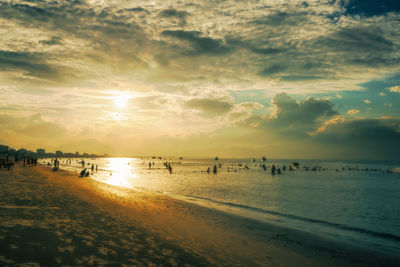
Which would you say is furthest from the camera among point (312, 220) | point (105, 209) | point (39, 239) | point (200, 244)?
point (312, 220)

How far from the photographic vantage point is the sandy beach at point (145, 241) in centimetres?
770

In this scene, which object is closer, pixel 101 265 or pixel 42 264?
pixel 42 264

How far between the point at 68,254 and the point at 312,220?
18957 millimetres

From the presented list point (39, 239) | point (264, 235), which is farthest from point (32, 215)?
point (264, 235)

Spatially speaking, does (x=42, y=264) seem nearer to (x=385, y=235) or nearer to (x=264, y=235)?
(x=264, y=235)

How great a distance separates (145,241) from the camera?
10156 millimetres

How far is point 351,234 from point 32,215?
785 inches

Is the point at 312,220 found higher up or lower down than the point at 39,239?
lower down

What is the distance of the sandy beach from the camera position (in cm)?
770

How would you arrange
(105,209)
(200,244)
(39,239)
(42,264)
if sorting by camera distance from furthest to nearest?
(105,209)
(200,244)
(39,239)
(42,264)

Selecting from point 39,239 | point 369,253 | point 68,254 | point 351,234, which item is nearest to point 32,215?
point 39,239

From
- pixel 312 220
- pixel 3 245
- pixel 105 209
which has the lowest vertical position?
pixel 312 220

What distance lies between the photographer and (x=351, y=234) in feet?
52.8

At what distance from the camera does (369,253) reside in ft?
39.3
